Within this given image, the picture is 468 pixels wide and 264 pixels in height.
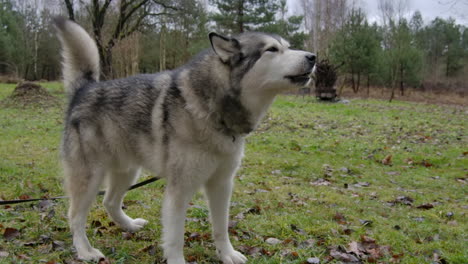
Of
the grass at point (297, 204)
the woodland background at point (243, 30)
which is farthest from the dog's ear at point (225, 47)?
the woodland background at point (243, 30)

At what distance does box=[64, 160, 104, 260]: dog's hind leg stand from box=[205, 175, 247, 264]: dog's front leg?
932mm

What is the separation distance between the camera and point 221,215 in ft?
10.5

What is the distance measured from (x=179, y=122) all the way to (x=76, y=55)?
1.38m

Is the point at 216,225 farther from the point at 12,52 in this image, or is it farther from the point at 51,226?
the point at 12,52

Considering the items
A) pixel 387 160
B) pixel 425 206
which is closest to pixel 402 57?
pixel 387 160

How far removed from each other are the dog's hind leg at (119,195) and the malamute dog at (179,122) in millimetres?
253

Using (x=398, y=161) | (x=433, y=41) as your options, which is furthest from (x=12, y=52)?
(x=433, y=41)

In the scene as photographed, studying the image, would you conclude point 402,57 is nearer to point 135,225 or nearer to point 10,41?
point 135,225

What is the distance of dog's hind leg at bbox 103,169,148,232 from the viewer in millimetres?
3730

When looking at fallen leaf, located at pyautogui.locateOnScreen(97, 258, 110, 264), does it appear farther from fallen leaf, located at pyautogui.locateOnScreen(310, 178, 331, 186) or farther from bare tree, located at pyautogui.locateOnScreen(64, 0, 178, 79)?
bare tree, located at pyautogui.locateOnScreen(64, 0, 178, 79)

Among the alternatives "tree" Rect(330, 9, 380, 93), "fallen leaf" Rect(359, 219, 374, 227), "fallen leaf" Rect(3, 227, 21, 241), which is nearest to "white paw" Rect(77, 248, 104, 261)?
"fallen leaf" Rect(3, 227, 21, 241)

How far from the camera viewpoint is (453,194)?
553cm

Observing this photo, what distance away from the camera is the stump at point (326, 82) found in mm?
20688

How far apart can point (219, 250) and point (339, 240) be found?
1158 mm
